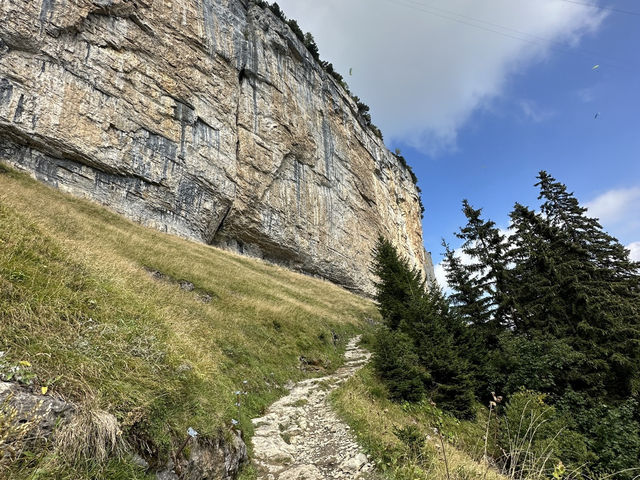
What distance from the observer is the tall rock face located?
23.9 metres

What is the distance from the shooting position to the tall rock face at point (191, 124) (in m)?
23.9

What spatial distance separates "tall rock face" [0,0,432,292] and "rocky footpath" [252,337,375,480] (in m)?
25.5

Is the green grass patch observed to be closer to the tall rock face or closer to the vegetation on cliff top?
the tall rock face

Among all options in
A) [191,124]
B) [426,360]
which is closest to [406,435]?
[426,360]

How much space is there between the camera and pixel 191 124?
33.0 meters

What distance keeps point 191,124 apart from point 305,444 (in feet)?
111

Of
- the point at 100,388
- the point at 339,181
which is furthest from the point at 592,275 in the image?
the point at 339,181

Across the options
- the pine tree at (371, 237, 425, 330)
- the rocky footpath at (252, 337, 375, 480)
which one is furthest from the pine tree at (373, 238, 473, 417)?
the rocky footpath at (252, 337, 375, 480)

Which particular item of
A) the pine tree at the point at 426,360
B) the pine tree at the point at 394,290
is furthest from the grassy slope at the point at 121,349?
the pine tree at the point at 394,290

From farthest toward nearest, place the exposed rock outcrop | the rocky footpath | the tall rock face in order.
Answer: the tall rock face → the rocky footpath → the exposed rock outcrop

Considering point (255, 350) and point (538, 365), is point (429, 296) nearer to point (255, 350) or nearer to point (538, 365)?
point (538, 365)

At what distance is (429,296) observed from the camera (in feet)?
54.4

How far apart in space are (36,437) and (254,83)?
44.9 meters

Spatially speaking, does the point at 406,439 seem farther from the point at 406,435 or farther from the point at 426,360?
the point at 426,360
